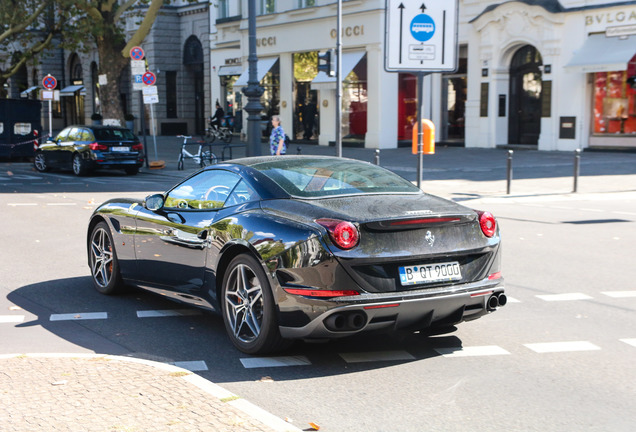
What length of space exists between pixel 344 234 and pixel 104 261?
11.5 ft

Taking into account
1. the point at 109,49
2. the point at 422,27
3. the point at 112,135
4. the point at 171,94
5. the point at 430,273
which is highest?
the point at 109,49

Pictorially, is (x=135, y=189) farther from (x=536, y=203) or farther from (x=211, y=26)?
(x=211, y=26)

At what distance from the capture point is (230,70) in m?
42.6

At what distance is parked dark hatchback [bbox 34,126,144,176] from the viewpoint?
24.1m

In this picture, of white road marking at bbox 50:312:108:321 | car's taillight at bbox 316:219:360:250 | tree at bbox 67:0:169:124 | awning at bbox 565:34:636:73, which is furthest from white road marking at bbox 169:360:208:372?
tree at bbox 67:0:169:124

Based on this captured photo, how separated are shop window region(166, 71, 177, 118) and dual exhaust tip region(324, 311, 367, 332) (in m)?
43.9

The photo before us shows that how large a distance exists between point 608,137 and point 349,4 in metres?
11.4

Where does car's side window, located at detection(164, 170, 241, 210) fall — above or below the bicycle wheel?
above

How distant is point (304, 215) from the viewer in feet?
18.5

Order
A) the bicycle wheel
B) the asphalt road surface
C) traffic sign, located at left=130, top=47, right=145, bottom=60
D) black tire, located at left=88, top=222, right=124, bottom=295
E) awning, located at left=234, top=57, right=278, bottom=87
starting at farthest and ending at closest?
awning, located at left=234, top=57, right=278, bottom=87 < traffic sign, located at left=130, top=47, right=145, bottom=60 < the bicycle wheel < black tire, located at left=88, top=222, right=124, bottom=295 < the asphalt road surface

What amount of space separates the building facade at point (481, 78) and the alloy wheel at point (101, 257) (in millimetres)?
21770

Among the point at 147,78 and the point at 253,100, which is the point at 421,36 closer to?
the point at 253,100

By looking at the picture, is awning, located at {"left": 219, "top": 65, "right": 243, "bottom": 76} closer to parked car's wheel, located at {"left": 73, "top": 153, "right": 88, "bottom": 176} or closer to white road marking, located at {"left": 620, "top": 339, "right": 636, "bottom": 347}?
parked car's wheel, located at {"left": 73, "top": 153, "right": 88, "bottom": 176}

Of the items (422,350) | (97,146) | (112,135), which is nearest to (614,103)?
(112,135)
